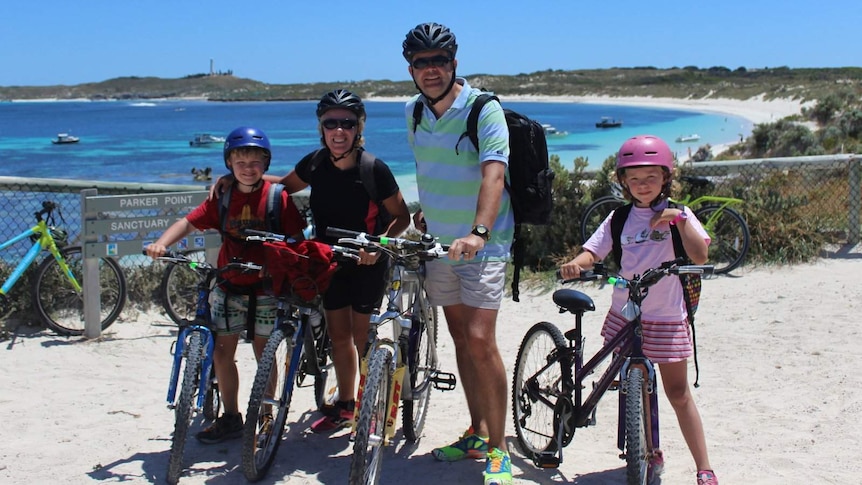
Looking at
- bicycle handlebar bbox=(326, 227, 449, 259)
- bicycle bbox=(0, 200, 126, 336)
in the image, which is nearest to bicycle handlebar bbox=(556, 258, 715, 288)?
bicycle handlebar bbox=(326, 227, 449, 259)

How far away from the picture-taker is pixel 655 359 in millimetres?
3709

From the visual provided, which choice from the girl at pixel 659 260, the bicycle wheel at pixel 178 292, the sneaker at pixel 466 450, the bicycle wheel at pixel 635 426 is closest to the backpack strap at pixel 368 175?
the girl at pixel 659 260

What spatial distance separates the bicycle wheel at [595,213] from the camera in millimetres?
8820

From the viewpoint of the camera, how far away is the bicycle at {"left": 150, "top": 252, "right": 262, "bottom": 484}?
3943 millimetres

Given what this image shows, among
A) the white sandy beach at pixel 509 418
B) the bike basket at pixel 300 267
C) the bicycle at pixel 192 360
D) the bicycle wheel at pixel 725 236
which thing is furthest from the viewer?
the bicycle wheel at pixel 725 236

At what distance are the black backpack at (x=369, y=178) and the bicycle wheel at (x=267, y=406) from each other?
83 centimetres

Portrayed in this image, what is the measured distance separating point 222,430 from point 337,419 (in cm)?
66

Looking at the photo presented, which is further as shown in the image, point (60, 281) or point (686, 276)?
point (60, 281)

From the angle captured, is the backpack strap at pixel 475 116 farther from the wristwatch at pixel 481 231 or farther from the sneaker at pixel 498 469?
the sneaker at pixel 498 469

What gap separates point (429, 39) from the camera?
3730mm

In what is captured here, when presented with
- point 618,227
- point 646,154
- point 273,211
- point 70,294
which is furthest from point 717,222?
point 70,294

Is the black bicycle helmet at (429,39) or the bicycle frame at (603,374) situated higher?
the black bicycle helmet at (429,39)

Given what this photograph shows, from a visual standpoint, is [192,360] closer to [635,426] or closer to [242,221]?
[242,221]

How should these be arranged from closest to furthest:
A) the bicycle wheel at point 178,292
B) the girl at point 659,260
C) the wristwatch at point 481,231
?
the wristwatch at point 481,231, the girl at point 659,260, the bicycle wheel at point 178,292
